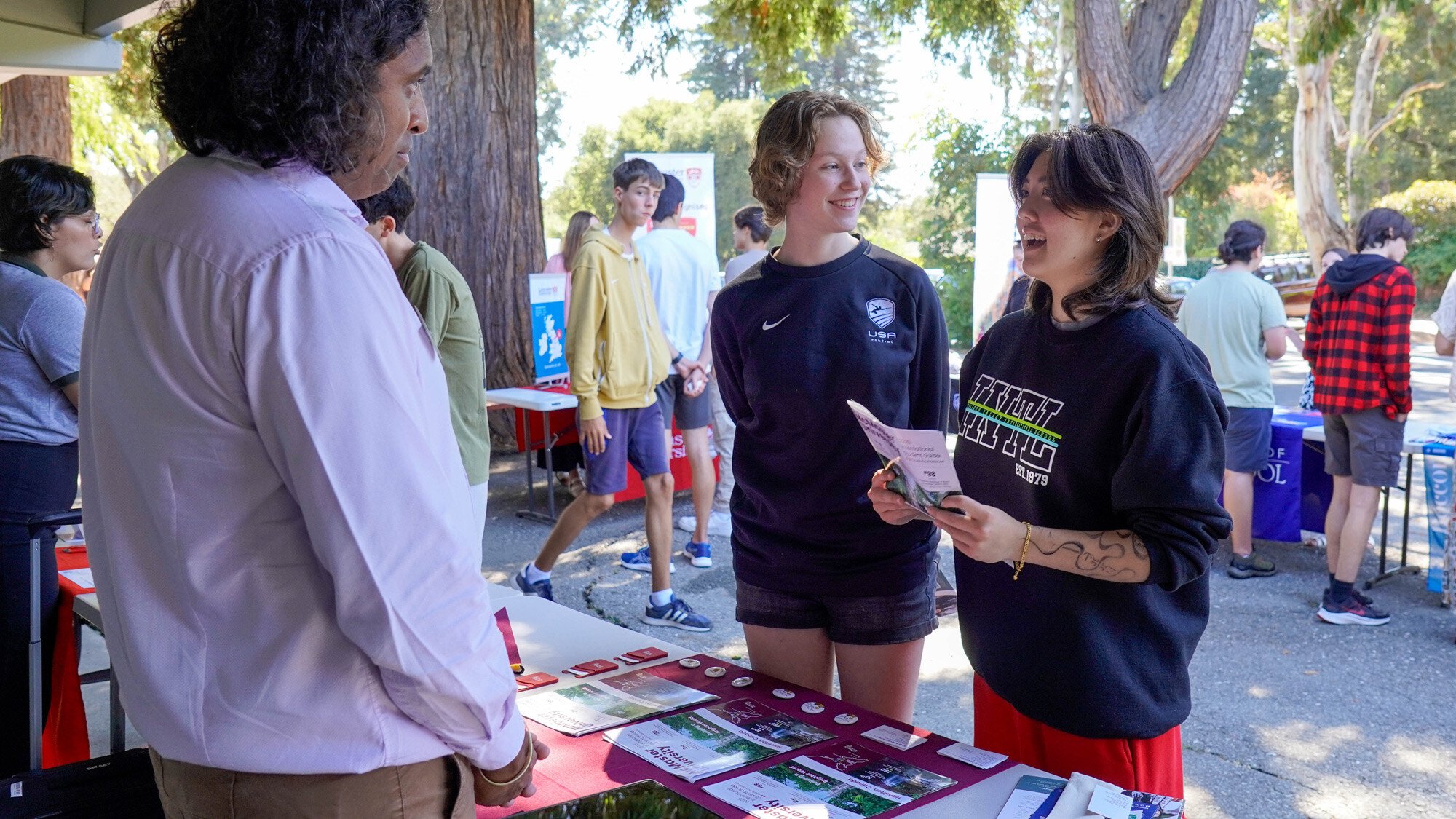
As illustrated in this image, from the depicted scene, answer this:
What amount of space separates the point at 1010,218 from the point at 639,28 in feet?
13.2

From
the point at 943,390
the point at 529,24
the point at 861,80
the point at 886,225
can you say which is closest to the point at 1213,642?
the point at 943,390

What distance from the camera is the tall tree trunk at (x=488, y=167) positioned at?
8.77 meters

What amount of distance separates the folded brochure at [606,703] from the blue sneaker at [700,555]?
3.98m

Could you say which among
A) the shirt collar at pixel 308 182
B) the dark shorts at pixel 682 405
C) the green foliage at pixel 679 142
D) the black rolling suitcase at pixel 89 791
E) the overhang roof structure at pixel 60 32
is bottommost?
the black rolling suitcase at pixel 89 791

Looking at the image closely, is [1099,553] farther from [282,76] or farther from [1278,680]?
[1278,680]

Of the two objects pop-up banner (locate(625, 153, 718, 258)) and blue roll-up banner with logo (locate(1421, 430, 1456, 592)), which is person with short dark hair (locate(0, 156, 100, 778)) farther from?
pop-up banner (locate(625, 153, 718, 258))

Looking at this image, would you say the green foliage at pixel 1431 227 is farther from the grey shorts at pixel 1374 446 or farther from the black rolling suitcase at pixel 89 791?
Answer: the black rolling suitcase at pixel 89 791

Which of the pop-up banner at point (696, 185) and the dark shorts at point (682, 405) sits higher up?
the pop-up banner at point (696, 185)

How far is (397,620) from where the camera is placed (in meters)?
1.17

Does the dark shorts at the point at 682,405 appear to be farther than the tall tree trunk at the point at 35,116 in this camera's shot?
No

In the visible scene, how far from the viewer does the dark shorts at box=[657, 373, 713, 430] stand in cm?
616

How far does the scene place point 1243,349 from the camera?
19.9 ft

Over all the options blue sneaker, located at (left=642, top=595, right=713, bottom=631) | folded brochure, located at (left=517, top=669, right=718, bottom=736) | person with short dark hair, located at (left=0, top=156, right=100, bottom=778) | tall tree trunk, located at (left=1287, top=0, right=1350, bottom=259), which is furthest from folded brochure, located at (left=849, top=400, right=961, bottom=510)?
tall tree trunk, located at (left=1287, top=0, right=1350, bottom=259)

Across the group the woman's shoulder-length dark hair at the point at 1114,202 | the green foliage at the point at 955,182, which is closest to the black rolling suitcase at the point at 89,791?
the woman's shoulder-length dark hair at the point at 1114,202
